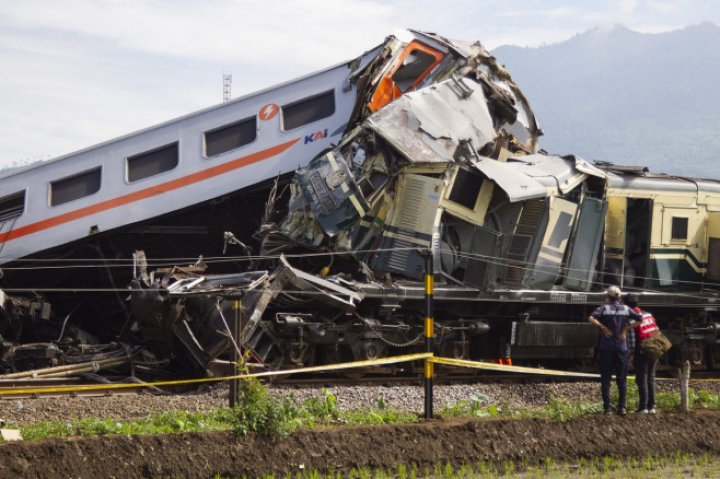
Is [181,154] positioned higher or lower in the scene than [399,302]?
higher

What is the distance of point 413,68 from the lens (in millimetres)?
17578

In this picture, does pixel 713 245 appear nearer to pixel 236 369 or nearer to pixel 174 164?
pixel 174 164

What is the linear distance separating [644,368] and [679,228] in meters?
6.77

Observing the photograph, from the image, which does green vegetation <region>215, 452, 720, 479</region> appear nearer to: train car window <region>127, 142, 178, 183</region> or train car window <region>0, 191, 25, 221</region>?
train car window <region>127, 142, 178, 183</region>

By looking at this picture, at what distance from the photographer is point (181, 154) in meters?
16.6

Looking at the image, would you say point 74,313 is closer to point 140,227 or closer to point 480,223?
point 140,227

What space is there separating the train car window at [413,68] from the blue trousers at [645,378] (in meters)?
6.73

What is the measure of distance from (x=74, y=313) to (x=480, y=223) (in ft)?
21.9

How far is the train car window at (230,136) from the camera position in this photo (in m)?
16.8

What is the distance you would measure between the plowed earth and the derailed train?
181 inches

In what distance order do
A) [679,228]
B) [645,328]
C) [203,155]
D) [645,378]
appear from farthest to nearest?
1. [679,228]
2. [203,155]
3. [645,328]
4. [645,378]

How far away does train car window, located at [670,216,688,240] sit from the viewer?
1855 centimetres

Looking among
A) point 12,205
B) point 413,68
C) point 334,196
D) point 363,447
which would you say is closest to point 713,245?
point 413,68

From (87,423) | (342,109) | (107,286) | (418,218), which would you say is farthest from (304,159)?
(87,423)
